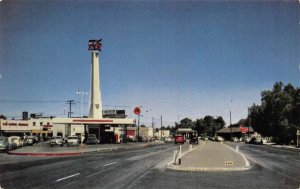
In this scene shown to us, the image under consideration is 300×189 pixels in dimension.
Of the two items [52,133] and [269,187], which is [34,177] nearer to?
[269,187]

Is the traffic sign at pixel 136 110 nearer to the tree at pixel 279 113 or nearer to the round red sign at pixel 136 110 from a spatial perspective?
the round red sign at pixel 136 110

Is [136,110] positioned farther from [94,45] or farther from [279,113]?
[279,113]

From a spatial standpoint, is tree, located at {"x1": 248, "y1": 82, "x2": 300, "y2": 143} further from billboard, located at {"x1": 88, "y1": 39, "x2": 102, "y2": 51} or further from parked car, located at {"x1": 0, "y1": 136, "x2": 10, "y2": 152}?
parked car, located at {"x1": 0, "y1": 136, "x2": 10, "y2": 152}

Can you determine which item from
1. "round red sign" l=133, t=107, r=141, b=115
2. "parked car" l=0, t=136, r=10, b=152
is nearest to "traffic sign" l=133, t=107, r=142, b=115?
"round red sign" l=133, t=107, r=141, b=115

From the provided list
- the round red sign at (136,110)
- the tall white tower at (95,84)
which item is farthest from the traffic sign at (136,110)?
the tall white tower at (95,84)

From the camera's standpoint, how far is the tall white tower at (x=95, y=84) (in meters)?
91.6

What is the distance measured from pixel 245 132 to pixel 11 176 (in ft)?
464

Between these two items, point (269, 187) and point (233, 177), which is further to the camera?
point (233, 177)

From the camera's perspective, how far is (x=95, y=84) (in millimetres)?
91750

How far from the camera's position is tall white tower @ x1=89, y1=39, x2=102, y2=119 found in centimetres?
9159

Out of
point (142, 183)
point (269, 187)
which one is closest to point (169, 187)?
point (142, 183)

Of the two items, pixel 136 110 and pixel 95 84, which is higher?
pixel 95 84

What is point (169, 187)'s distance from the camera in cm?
1546

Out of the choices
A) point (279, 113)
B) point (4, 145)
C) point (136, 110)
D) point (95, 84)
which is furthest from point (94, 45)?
point (4, 145)
